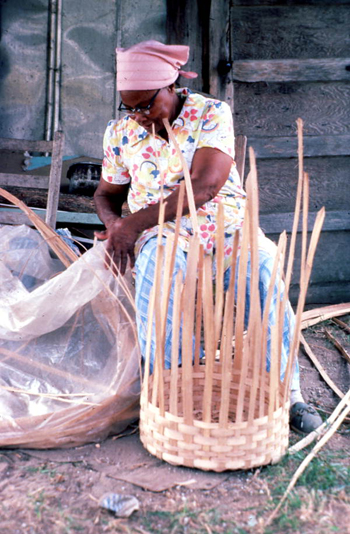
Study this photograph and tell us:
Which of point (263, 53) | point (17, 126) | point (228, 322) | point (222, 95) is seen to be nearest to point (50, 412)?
point (228, 322)

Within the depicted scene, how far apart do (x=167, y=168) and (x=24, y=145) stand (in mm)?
1309

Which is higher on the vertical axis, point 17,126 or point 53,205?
point 17,126

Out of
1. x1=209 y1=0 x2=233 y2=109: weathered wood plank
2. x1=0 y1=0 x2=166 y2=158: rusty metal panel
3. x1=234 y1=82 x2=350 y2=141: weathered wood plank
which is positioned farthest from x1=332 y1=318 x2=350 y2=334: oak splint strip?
x1=0 y1=0 x2=166 y2=158: rusty metal panel

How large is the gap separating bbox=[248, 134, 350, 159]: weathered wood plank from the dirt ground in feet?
5.97

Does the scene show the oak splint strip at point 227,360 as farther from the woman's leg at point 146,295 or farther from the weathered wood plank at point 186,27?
the weathered wood plank at point 186,27

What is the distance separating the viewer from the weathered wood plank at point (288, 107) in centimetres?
309

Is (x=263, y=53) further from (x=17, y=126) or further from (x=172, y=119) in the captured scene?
(x=17, y=126)

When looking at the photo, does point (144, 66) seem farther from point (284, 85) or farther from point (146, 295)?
point (284, 85)

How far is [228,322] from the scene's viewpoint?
152cm

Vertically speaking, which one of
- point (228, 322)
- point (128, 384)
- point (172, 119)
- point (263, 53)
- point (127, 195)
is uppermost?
point (263, 53)

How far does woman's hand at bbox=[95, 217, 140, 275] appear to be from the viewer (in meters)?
1.88

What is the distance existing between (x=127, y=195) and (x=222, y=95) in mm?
1126

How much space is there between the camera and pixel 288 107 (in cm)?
313

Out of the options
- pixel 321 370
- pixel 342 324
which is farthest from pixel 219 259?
pixel 342 324
